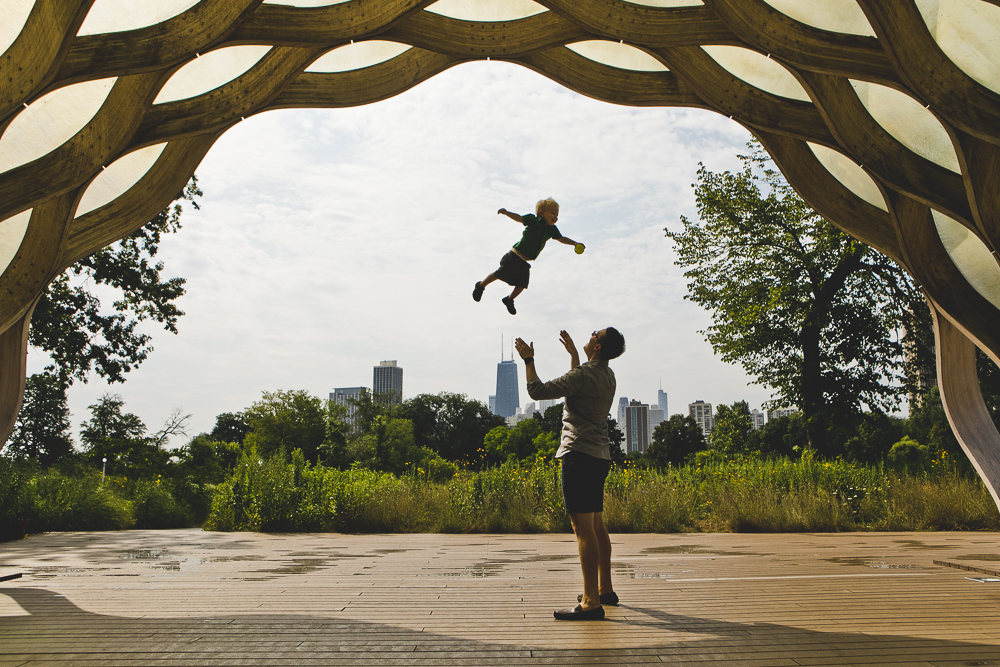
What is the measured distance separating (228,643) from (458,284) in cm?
366

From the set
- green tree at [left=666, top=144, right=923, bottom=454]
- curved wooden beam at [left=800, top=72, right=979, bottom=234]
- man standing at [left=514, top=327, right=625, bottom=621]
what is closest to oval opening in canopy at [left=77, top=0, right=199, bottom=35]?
man standing at [left=514, top=327, right=625, bottom=621]

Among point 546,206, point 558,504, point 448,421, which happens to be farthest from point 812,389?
point 448,421

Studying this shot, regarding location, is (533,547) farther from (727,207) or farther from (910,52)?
(727,207)

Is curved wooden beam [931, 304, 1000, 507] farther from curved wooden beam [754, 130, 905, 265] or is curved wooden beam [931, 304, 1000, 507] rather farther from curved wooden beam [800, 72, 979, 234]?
curved wooden beam [800, 72, 979, 234]

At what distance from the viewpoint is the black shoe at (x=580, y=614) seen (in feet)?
14.1

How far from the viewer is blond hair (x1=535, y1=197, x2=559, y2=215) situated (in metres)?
6.17

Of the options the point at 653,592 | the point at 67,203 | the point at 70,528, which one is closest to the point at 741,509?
the point at 653,592

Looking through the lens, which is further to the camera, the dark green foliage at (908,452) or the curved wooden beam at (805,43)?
the dark green foliage at (908,452)

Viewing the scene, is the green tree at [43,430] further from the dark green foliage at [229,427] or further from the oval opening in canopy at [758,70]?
the oval opening in canopy at [758,70]

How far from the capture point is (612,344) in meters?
4.79

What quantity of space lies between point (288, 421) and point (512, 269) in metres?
44.0

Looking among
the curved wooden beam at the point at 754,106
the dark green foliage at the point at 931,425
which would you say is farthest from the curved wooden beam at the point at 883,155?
the dark green foliage at the point at 931,425

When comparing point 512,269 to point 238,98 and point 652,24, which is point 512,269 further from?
point 238,98

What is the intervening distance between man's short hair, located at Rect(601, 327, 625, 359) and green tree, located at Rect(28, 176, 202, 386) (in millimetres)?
14193
